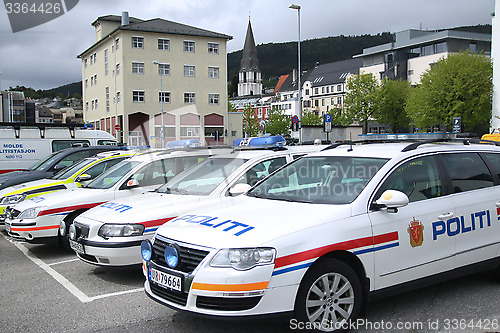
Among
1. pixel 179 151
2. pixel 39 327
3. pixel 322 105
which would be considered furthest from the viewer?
pixel 322 105

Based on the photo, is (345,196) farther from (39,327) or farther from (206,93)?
(206,93)

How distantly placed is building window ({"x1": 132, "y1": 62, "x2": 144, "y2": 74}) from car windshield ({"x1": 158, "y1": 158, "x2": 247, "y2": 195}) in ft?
152

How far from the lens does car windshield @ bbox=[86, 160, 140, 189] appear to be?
7.75 metres

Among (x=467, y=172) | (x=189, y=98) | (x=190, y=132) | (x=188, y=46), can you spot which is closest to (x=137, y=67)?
(x=188, y=46)

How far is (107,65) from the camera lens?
54.6 meters

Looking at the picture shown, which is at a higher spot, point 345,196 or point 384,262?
point 345,196

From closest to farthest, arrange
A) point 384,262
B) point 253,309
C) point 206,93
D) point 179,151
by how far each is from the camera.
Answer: point 253,309
point 384,262
point 179,151
point 206,93

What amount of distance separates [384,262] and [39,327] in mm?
3351

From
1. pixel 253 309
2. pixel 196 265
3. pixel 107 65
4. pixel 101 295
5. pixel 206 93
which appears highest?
pixel 107 65

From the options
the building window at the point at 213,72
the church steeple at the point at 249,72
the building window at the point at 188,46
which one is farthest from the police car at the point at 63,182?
the church steeple at the point at 249,72

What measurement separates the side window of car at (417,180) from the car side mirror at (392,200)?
19cm

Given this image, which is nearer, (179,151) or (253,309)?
(253,309)

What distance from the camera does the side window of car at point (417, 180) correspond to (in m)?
4.36

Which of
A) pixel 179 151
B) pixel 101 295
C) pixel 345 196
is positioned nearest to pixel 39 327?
pixel 101 295
